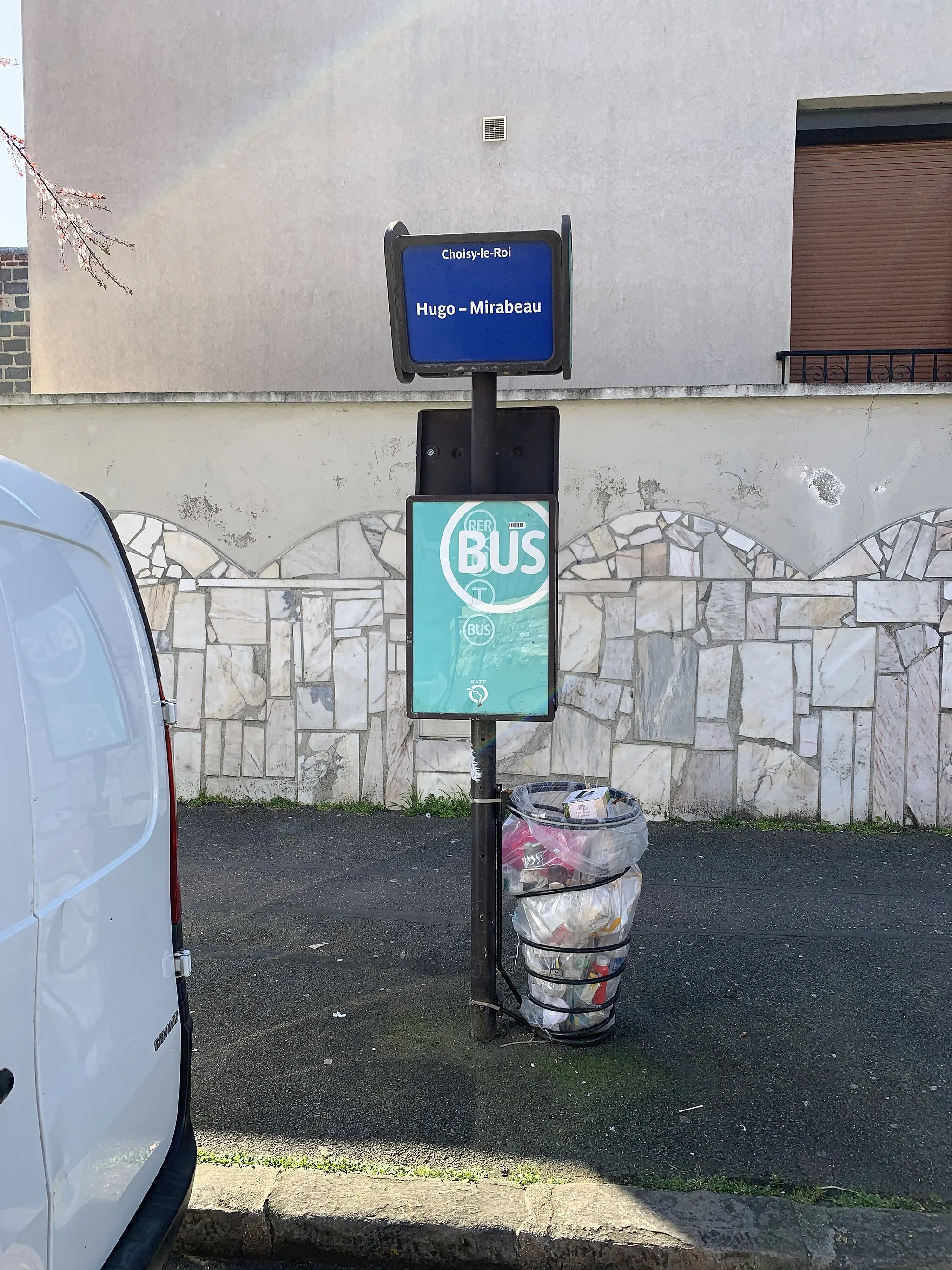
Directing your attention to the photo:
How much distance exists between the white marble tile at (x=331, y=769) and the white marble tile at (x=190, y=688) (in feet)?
2.59

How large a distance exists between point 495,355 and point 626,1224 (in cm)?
269

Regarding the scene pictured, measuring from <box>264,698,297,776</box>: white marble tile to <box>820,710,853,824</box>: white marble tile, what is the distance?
349 cm

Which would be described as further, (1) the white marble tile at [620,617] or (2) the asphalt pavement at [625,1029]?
(1) the white marble tile at [620,617]

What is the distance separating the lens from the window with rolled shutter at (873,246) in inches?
307

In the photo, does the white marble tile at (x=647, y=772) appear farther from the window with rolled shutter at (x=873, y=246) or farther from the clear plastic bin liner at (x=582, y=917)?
the window with rolled shutter at (x=873, y=246)

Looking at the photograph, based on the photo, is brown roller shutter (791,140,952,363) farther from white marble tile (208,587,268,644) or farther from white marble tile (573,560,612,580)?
white marble tile (208,587,268,644)

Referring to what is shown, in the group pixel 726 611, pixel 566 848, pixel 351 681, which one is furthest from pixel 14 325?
pixel 566 848

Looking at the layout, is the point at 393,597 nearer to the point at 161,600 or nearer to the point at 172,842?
the point at 161,600

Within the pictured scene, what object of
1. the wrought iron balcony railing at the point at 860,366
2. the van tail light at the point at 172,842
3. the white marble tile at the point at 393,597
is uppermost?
the wrought iron balcony railing at the point at 860,366

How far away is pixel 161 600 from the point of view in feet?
22.3

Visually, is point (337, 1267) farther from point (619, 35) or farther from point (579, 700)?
point (619, 35)

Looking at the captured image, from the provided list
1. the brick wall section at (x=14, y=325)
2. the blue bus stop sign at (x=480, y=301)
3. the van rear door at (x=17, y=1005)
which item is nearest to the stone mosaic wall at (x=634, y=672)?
the brick wall section at (x=14, y=325)

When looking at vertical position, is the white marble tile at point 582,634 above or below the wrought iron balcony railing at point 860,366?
below

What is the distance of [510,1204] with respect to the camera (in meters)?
2.79
